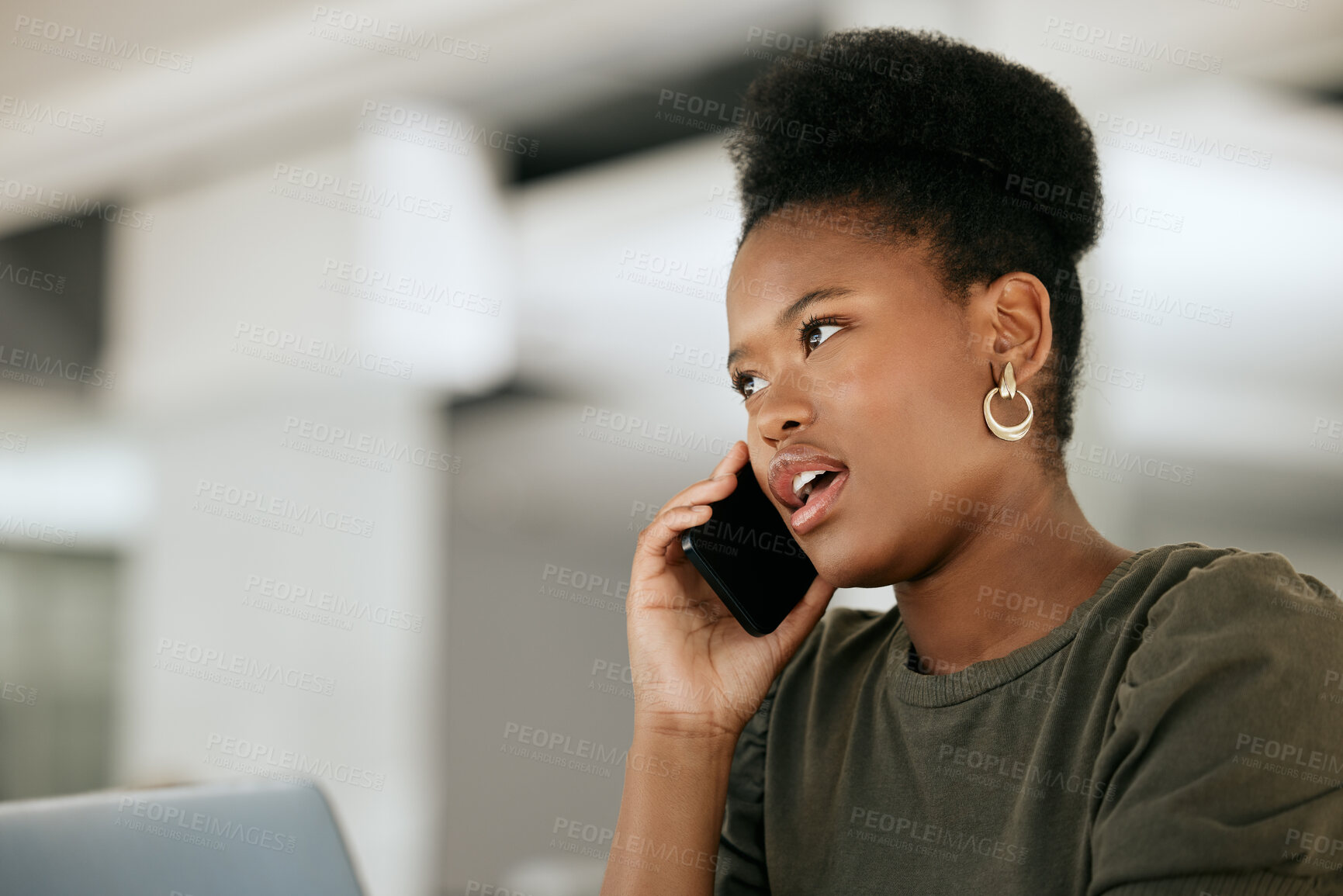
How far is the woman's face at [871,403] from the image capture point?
97cm

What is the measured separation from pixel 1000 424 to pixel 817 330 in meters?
0.21

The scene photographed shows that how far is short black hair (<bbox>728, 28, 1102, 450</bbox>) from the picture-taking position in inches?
40.8

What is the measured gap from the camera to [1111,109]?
177 centimetres

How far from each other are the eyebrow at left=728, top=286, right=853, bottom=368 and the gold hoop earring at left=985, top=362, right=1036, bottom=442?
0.18 m

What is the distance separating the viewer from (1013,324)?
1020mm

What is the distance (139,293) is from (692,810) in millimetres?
4111
